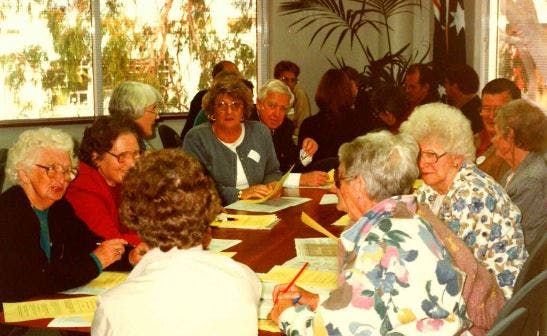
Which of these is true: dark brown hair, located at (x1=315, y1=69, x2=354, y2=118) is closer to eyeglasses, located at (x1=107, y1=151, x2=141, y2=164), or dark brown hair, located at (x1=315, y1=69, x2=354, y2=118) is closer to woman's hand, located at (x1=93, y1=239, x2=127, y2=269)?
eyeglasses, located at (x1=107, y1=151, x2=141, y2=164)

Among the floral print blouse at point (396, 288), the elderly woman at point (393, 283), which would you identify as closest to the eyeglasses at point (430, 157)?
the elderly woman at point (393, 283)

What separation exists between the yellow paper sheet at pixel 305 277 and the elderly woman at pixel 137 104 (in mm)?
2042

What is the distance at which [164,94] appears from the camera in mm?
7715

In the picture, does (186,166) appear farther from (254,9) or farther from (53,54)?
(254,9)

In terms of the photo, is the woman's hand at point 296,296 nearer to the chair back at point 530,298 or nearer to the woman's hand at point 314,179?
the chair back at point 530,298

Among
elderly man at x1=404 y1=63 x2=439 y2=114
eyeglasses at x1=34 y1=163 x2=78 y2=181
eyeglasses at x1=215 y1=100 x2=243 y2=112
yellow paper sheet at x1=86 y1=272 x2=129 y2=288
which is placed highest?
elderly man at x1=404 y1=63 x2=439 y2=114

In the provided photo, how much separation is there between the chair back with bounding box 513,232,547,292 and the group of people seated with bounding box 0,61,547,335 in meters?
0.12

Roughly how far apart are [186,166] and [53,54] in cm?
519

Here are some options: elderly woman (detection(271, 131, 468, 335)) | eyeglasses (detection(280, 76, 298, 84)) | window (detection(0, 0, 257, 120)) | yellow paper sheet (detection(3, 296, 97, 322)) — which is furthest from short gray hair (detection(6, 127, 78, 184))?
eyeglasses (detection(280, 76, 298, 84))

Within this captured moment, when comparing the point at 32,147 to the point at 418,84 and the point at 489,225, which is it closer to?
the point at 489,225

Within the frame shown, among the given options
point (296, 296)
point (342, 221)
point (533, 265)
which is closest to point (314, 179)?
point (342, 221)

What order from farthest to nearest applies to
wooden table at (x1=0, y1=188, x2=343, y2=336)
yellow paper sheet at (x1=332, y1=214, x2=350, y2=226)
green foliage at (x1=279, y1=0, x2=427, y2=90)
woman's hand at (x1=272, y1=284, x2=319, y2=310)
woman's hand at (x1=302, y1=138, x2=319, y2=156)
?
1. green foliage at (x1=279, y1=0, x2=427, y2=90)
2. woman's hand at (x1=302, y1=138, x2=319, y2=156)
3. yellow paper sheet at (x1=332, y1=214, x2=350, y2=226)
4. wooden table at (x1=0, y1=188, x2=343, y2=336)
5. woman's hand at (x1=272, y1=284, x2=319, y2=310)

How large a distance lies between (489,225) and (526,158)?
1008 millimetres

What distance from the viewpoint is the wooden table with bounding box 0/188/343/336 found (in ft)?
9.88
